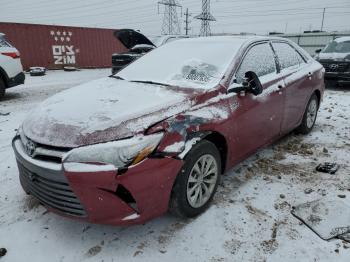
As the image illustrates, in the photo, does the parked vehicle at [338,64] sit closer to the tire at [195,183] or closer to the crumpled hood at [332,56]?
the crumpled hood at [332,56]

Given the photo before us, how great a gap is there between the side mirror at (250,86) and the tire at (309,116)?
2.02 meters

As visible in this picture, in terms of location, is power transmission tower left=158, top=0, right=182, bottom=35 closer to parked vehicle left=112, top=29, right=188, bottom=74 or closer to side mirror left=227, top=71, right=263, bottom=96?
parked vehicle left=112, top=29, right=188, bottom=74

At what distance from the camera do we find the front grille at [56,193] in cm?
222

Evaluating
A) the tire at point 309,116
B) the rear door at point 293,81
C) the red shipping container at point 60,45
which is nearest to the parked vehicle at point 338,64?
the tire at point 309,116

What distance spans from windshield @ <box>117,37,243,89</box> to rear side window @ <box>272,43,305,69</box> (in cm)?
84

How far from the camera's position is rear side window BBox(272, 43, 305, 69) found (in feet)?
13.3

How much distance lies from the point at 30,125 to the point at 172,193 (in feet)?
4.32

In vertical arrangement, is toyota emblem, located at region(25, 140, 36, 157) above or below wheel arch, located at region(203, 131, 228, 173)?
above

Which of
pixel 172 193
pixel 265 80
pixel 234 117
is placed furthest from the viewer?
pixel 265 80

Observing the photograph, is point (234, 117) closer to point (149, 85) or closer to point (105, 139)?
point (149, 85)

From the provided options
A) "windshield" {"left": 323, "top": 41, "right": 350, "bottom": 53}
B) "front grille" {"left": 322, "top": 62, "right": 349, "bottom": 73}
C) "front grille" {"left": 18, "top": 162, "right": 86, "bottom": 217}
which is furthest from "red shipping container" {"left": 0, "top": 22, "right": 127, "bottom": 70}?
"front grille" {"left": 18, "top": 162, "right": 86, "bottom": 217}

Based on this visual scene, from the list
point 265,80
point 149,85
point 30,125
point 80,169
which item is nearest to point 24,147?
point 30,125

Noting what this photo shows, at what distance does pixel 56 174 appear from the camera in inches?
85.9

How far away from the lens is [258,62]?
3576 mm
